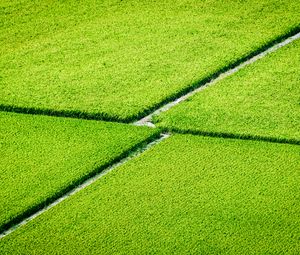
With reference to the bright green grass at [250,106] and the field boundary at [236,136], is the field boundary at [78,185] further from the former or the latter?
the bright green grass at [250,106]

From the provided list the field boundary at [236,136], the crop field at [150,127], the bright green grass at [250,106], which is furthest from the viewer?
the bright green grass at [250,106]

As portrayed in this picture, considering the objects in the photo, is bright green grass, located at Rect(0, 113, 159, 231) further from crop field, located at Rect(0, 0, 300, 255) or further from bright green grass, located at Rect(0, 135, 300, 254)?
bright green grass, located at Rect(0, 135, 300, 254)

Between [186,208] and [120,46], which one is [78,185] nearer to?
[186,208]

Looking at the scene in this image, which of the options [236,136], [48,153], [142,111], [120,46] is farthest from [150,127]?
[120,46]

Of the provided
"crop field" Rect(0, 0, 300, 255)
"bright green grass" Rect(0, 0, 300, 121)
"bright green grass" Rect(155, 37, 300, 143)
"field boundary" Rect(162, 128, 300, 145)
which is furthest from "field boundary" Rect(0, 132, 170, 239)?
"bright green grass" Rect(0, 0, 300, 121)

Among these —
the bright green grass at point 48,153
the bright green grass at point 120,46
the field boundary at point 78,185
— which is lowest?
the field boundary at point 78,185

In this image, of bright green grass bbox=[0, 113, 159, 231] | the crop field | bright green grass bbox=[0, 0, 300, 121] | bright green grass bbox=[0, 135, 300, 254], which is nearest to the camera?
bright green grass bbox=[0, 135, 300, 254]

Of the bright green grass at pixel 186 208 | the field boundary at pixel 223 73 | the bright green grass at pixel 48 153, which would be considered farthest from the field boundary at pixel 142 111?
the bright green grass at pixel 186 208
